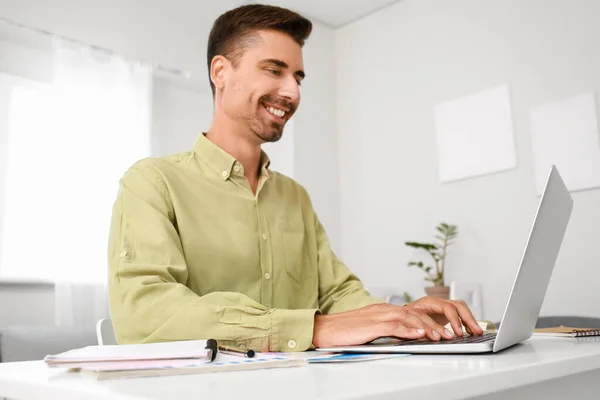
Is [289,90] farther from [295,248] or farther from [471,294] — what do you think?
[471,294]

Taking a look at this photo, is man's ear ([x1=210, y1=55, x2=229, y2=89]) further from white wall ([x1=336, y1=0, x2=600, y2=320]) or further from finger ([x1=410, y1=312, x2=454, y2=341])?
white wall ([x1=336, y1=0, x2=600, y2=320])

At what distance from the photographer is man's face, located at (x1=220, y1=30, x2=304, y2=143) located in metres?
1.31

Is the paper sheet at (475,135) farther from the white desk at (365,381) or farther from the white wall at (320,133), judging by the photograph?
the white desk at (365,381)

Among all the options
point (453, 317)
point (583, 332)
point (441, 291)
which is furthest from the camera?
point (441, 291)

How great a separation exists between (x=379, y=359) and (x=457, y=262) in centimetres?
259

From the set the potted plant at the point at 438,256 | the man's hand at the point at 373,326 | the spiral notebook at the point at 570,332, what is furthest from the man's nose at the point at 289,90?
the potted plant at the point at 438,256

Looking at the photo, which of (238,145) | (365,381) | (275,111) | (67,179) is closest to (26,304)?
(67,179)

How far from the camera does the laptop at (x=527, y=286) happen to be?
705 millimetres

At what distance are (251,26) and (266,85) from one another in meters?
0.15

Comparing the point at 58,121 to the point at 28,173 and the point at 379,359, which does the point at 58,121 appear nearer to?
the point at 28,173

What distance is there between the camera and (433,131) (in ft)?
11.0

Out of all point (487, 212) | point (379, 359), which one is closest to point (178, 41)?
point (487, 212)

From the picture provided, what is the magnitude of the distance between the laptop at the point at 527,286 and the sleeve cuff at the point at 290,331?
0.04 meters

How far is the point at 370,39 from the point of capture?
3.80m
